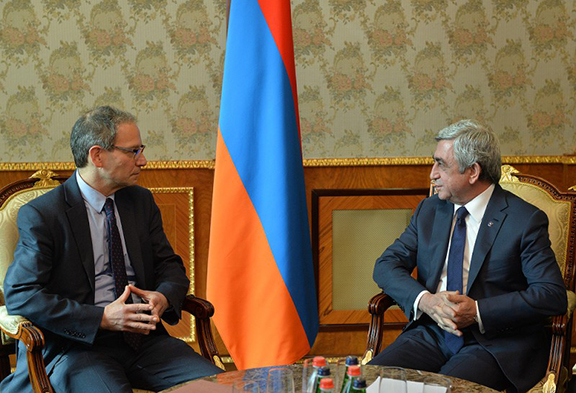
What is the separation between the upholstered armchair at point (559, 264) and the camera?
2.48m

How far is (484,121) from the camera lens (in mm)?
4129

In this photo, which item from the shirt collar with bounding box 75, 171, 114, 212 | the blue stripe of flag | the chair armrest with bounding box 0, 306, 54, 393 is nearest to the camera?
the chair armrest with bounding box 0, 306, 54, 393

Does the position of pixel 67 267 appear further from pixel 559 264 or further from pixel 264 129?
pixel 559 264

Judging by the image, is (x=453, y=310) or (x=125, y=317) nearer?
(x=125, y=317)

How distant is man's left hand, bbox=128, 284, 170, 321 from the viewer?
2.47 metres

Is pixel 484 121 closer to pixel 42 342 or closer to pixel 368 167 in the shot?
pixel 368 167

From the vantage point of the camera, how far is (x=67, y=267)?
96.5 inches

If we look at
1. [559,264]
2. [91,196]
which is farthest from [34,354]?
[559,264]

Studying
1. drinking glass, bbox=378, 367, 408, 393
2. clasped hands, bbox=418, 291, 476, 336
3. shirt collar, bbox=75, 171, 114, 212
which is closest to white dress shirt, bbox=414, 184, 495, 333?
clasped hands, bbox=418, 291, 476, 336

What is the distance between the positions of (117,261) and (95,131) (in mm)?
501

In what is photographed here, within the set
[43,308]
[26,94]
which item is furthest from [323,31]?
[43,308]

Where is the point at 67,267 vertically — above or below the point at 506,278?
above

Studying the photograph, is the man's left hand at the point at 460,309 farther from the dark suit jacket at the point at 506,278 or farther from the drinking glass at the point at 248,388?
the drinking glass at the point at 248,388

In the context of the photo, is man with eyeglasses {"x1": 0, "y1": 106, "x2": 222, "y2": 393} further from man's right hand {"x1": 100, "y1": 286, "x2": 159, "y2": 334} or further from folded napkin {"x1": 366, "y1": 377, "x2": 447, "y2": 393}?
folded napkin {"x1": 366, "y1": 377, "x2": 447, "y2": 393}
